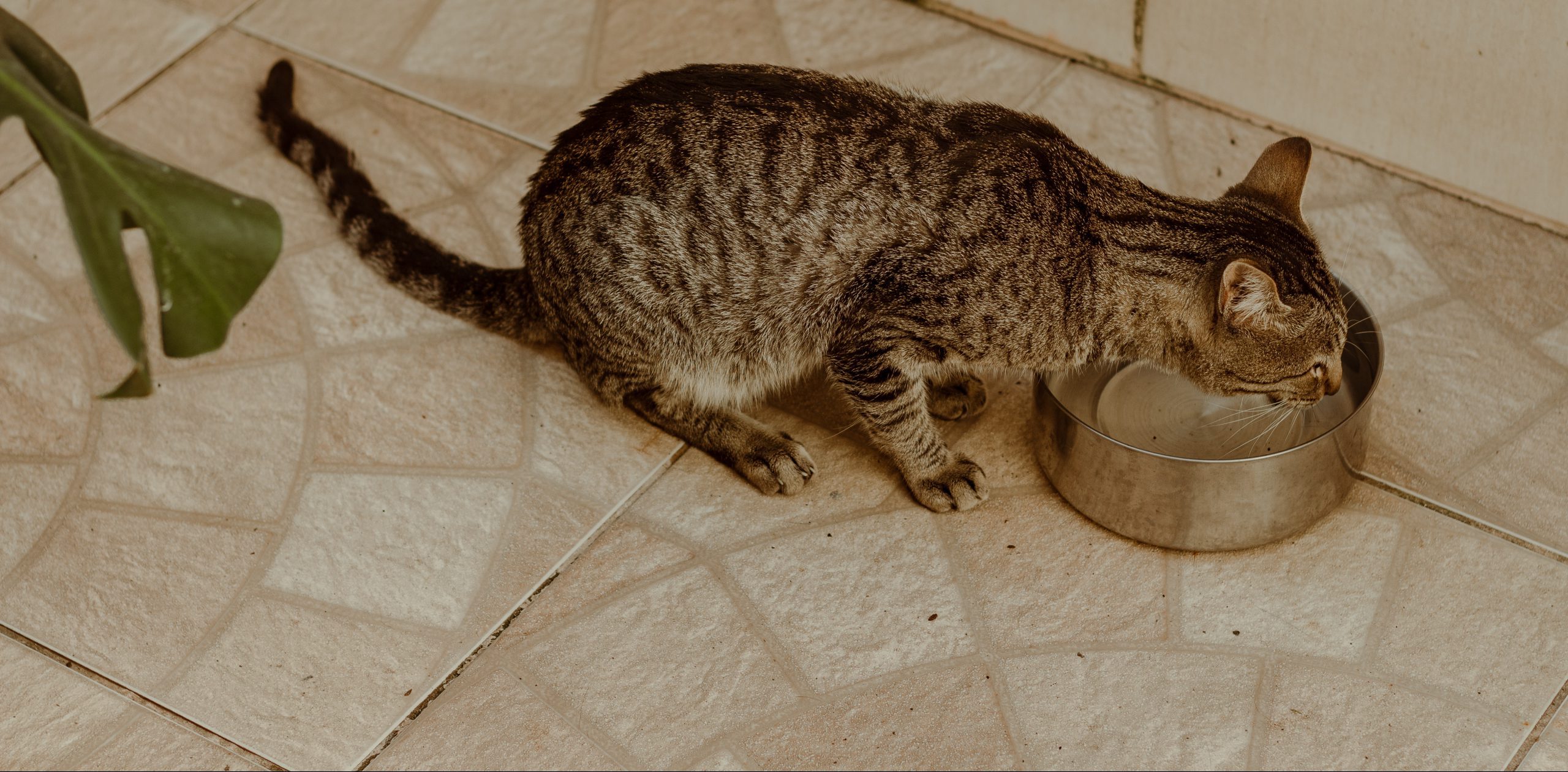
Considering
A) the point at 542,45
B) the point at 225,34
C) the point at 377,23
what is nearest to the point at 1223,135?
the point at 542,45

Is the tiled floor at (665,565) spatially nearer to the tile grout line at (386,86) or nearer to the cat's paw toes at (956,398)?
the cat's paw toes at (956,398)

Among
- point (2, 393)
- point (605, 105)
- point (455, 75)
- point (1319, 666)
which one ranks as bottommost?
point (1319, 666)

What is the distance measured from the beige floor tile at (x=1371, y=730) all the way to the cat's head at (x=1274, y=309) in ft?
1.90

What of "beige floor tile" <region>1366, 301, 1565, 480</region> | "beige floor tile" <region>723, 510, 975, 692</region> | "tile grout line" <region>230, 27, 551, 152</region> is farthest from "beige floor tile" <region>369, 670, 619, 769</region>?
"beige floor tile" <region>1366, 301, 1565, 480</region>

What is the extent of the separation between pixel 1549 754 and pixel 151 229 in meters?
2.56

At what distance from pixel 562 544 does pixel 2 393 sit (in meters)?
1.41

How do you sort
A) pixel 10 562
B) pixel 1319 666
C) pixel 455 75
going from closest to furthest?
pixel 1319 666, pixel 10 562, pixel 455 75

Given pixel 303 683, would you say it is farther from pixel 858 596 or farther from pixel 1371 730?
pixel 1371 730

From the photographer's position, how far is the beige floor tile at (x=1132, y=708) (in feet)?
8.64

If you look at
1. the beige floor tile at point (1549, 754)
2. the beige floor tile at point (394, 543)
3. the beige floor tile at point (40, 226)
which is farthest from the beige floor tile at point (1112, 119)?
the beige floor tile at point (40, 226)

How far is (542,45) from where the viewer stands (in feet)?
13.9

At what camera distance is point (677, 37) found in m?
4.24

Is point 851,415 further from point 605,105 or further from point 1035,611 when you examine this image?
point 605,105

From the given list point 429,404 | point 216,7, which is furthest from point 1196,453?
point 216,7
